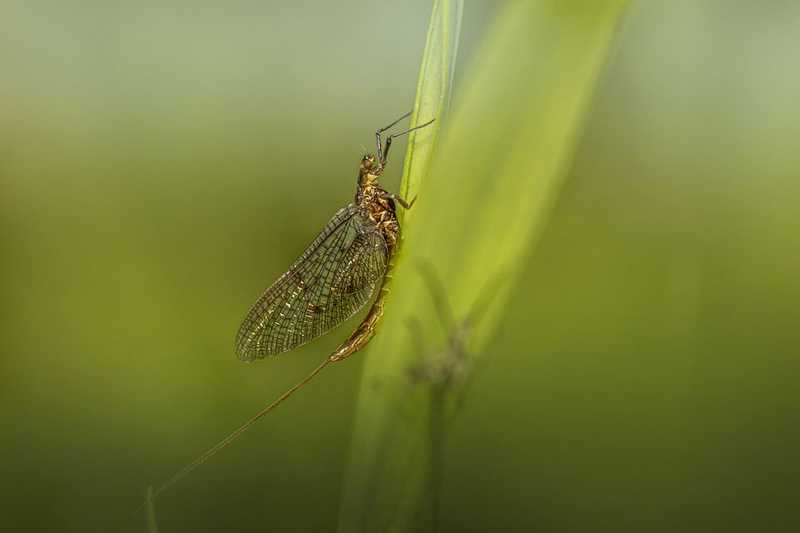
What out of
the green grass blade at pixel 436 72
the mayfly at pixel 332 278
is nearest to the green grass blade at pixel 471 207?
the green grass blade at pixel 436 72

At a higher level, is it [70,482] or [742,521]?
[70,482]

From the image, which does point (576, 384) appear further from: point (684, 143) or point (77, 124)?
point (77, 124)

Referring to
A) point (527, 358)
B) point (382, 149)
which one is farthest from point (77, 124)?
point (527, 358)

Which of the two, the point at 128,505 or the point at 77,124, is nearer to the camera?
the point at 128,505

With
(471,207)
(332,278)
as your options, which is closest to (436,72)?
(471,207)

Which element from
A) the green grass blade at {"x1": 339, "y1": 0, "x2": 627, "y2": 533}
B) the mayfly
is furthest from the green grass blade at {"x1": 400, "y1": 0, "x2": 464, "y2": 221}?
the mayfly

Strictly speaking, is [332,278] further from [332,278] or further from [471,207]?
[471,207]
